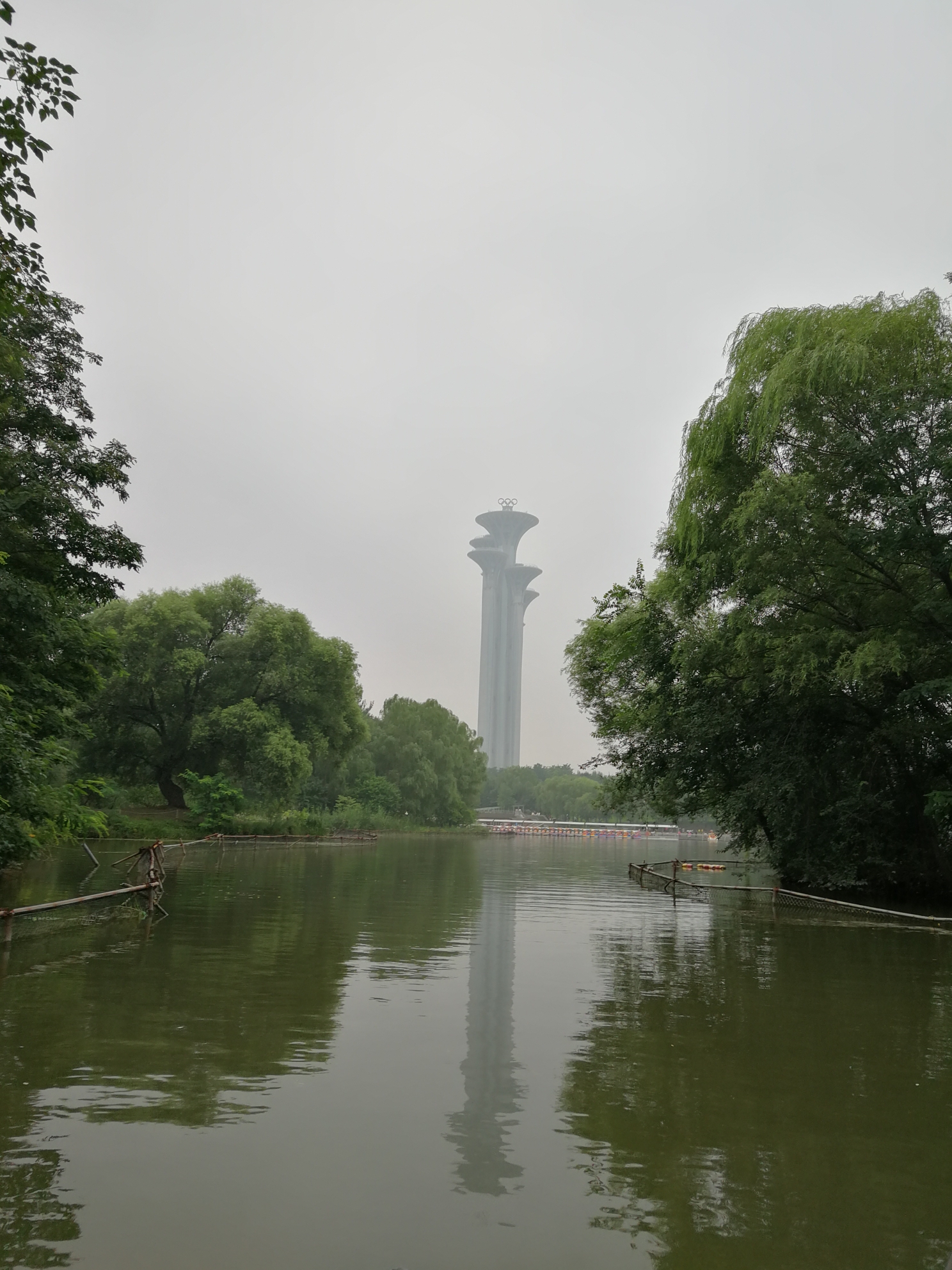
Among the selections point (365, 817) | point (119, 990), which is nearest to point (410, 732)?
point (365, 817)

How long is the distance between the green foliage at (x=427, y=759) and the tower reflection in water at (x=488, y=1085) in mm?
77332

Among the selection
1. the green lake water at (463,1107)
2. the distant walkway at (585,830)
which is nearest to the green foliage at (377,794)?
the distant walkway at (585,830)

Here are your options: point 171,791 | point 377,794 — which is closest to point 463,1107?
point 171,791

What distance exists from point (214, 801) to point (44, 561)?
35.3 m

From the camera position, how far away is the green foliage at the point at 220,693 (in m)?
54.8

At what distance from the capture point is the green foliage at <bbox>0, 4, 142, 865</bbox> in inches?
676

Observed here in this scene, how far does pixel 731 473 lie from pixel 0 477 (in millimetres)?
16705

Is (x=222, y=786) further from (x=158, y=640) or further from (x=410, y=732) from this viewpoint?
(x=410, y=732)

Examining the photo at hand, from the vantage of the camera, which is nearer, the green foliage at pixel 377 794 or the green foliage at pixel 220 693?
the green foliage at pixel 220 693

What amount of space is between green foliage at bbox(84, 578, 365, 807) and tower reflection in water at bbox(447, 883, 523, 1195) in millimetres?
41724

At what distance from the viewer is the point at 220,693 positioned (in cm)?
5678

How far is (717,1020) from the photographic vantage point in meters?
10.8

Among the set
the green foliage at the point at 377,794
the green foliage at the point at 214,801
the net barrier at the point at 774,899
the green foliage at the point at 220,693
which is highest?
the green foliage at the point at 220,693

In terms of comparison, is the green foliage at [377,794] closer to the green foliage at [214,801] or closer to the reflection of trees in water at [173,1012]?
the green foliage at [214,801]
